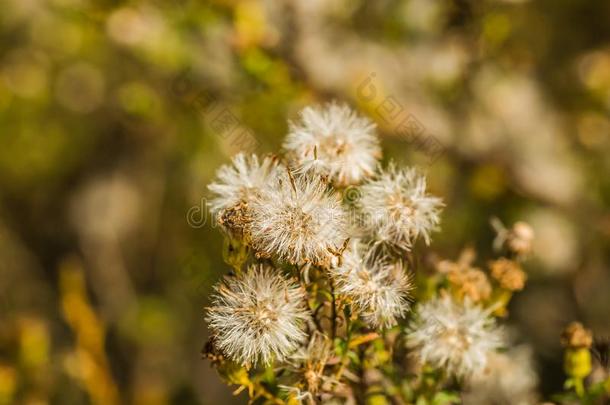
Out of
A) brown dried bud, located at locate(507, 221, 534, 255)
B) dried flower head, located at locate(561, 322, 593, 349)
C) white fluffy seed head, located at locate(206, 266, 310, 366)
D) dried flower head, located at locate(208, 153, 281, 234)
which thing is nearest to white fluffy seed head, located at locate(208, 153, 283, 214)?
dried flower head, located at locate(208, 153, 281, 234)

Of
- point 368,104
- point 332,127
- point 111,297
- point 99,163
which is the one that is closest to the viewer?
point 332,127

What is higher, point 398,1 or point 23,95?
point 398,1

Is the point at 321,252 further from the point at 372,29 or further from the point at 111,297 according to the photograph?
the point at 111,297

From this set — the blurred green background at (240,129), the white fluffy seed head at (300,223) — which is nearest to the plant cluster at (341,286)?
the white fluffy seed head at (300,223)

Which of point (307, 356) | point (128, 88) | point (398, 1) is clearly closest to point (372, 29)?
point (398, 1)

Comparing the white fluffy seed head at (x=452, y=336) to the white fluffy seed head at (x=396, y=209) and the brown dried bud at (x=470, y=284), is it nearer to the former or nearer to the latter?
the brown dried bud at (x=470, y=284)

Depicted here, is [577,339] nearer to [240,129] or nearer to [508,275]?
[508,275]

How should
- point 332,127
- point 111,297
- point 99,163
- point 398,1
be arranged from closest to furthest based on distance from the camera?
point 332,127 < point 398,1 < point 111,297 < point 99,163
